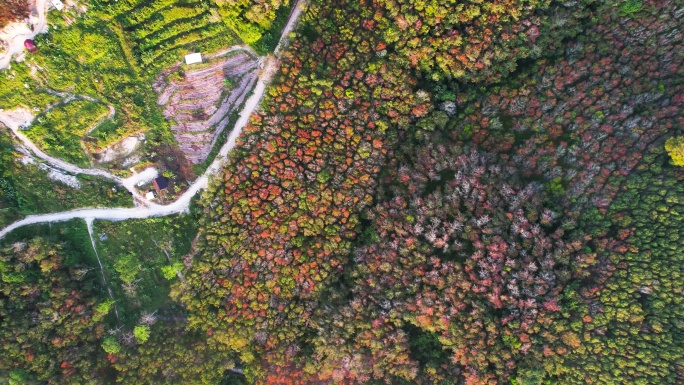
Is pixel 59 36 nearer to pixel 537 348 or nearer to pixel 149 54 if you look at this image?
pixel 149 54

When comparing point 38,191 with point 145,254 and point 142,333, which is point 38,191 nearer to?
point 145,254

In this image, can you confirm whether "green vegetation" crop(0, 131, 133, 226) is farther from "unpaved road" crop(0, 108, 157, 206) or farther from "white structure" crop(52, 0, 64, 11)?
"white structure" crop(52, 0, 64, 11)

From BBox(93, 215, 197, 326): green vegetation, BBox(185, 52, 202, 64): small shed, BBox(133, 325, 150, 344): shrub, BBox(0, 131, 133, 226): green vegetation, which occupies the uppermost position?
BBox(185, 52, 202, 64): small shed

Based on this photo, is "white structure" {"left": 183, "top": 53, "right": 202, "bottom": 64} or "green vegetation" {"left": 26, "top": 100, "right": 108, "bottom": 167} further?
"white structure" {"left": 183, "top": 53, "right": 202, "bottom": 64}

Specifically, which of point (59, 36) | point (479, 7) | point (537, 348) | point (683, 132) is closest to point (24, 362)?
point (59, 36)

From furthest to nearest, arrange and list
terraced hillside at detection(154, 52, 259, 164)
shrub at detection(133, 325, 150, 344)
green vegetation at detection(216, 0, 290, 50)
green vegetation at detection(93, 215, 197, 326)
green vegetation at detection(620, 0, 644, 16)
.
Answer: terraced hillside at detection(154, 52, 259, 164) → green vegetation at detection(93, 215, 197, 326) → green vegetation at detection(216, 0, 290, 50) → shrub at detection(133, 325, 150, 344) → green vegetation at detection(620, 0, 644, 16)

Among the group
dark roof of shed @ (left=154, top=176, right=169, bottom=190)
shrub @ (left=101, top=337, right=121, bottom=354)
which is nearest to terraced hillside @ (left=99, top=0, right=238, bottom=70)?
dark roof of shed @ (left=154, top=176, right=169, bottom=190)
